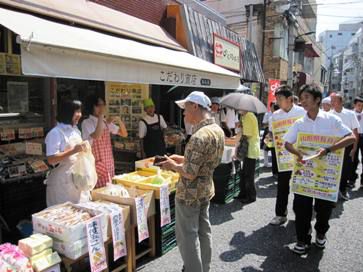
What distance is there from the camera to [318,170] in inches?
148

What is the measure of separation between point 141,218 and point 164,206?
42 cm

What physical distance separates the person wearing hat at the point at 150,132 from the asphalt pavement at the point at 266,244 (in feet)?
5.24

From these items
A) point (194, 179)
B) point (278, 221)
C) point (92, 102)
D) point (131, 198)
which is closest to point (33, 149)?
point (92, 102)

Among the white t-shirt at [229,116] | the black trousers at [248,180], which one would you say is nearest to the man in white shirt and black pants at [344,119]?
the black trousers at [248,180]

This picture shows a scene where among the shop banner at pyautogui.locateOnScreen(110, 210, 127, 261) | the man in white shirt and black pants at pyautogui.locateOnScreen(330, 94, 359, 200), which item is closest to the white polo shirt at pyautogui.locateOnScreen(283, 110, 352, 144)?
the shop banner at pyautogui.locateOnScreen(110, 210, 127, 261)

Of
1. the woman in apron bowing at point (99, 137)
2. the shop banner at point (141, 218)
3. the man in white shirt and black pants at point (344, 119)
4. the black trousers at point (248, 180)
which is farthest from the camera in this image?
the man in white shirt and black pants at point (344, 119)

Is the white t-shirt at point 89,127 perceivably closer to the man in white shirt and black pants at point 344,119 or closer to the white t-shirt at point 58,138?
the white t-shirt at point 58,138

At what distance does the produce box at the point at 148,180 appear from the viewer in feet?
12.3

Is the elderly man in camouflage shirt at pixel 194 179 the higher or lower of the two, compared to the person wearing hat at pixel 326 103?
lower

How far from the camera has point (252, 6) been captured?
1667cm

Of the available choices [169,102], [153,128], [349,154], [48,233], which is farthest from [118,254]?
[169,102]

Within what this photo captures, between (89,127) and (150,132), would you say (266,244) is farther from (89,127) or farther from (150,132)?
(150,132)

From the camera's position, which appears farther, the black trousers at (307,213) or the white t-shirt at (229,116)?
the white t-shirt at (229,116)

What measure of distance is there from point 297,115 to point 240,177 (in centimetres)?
207
